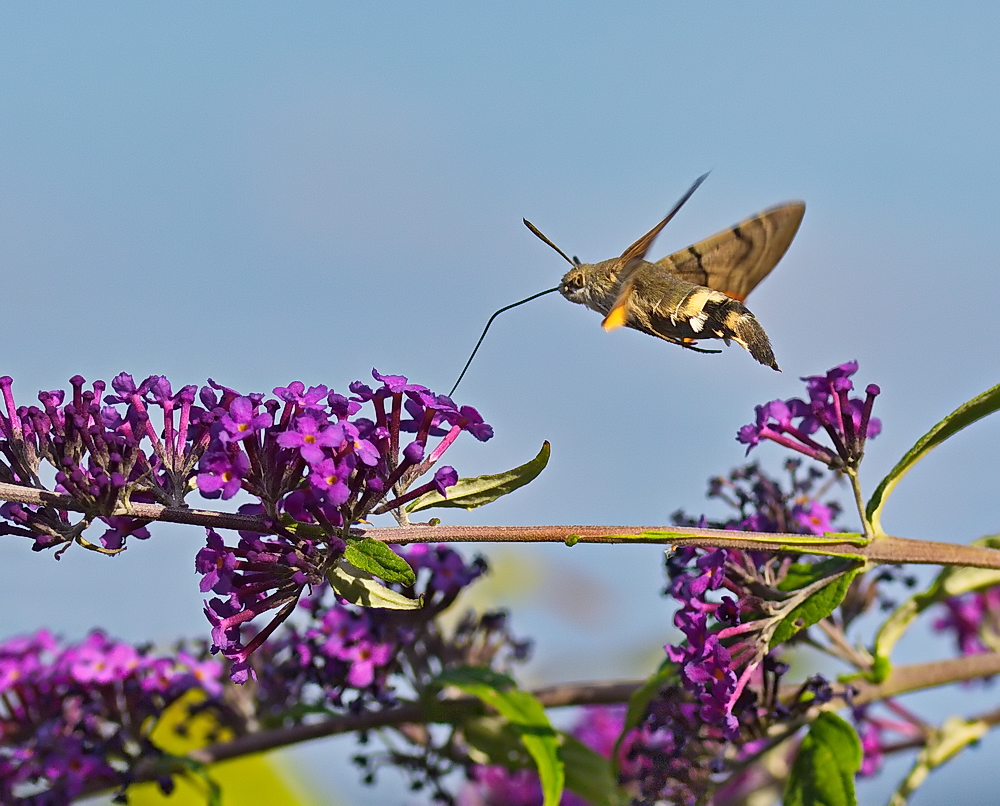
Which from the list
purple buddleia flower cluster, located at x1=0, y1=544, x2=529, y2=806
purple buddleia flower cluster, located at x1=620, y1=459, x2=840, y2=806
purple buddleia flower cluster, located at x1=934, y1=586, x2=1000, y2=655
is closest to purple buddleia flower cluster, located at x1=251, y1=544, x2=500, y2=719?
purple buddleia flower cluster, located at x1=0, y1=544, x2=529, y2=806

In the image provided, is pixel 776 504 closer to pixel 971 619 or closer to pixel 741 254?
pixel 741 254

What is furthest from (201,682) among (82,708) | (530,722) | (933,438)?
(933,438)

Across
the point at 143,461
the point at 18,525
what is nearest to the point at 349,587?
the point at 143,461

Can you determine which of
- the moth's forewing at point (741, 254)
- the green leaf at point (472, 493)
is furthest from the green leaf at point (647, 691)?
the moth's forewing at point (741, 254)

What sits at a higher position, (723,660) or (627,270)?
(627,270)

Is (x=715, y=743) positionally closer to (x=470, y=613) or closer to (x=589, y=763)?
(x=589, y=763)
